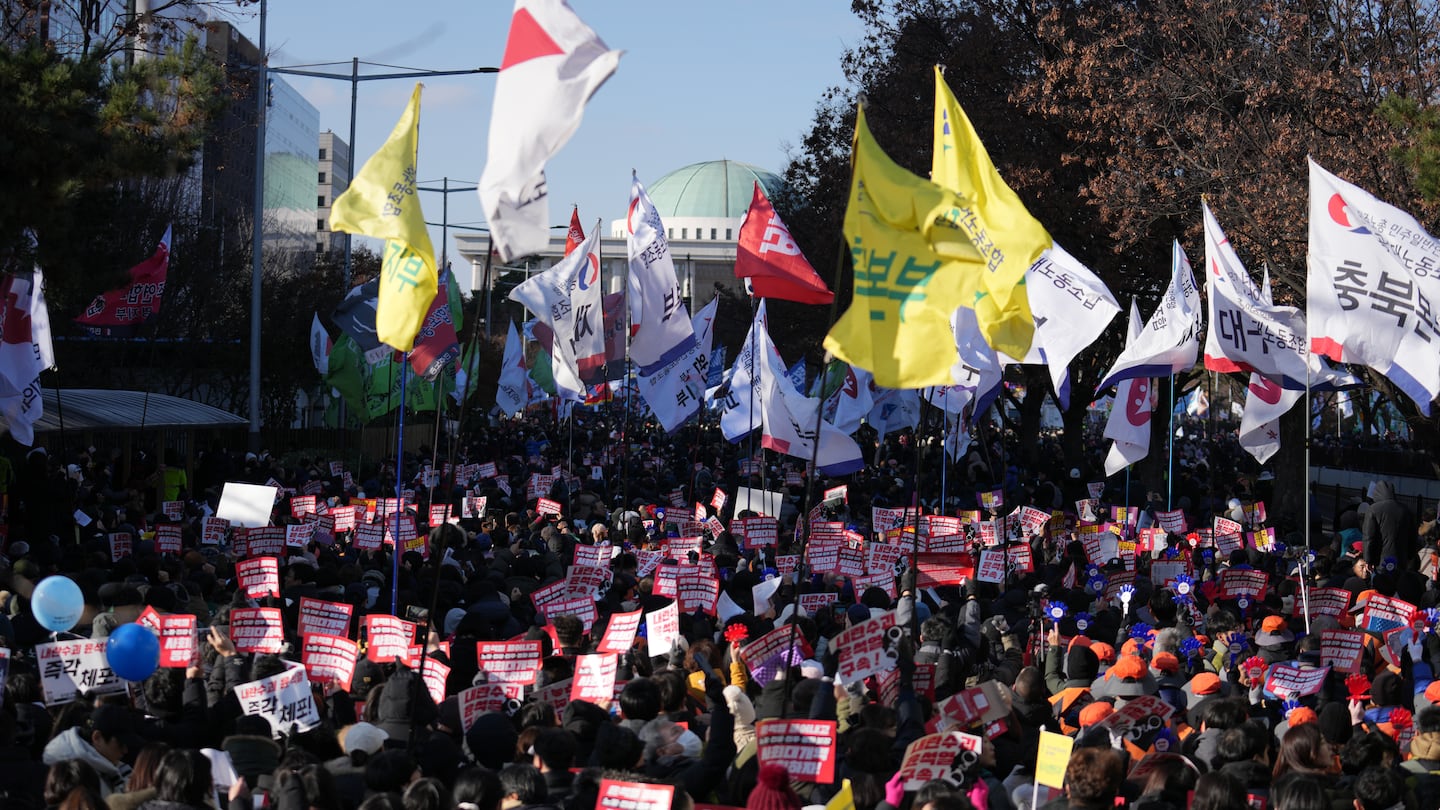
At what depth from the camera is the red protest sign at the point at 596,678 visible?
862 cm

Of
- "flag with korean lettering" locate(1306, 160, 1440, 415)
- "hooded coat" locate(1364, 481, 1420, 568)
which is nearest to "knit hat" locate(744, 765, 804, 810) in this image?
"flag with korean lettering" locate(1306, 160, 1440, 415)

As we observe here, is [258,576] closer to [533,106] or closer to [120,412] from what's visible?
[533,106]

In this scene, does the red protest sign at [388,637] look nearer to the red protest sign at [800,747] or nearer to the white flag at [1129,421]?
the red protest sign at [800,747]

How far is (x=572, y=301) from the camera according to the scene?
728 inches

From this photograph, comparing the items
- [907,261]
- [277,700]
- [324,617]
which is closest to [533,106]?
[907,261]

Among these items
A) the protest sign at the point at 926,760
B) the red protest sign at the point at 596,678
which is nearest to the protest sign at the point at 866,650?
the red protest sign at the point at 596,678

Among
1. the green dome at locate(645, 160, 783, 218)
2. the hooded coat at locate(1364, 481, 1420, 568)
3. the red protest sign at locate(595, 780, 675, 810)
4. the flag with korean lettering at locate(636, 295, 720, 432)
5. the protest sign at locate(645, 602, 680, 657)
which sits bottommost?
the red protest sign at locate(595, 780, 675, 810)

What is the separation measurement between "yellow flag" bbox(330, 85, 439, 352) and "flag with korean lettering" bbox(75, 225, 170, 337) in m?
12.0

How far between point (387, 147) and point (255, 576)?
10.4 feet

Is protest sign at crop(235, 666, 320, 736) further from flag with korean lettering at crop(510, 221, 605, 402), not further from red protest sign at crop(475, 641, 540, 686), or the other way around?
flag with korean lettering at crop(510, 221, 605, 402)

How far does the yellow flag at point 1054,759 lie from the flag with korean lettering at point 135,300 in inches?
717

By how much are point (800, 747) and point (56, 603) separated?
425 cm

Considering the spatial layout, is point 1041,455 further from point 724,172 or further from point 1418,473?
point 724,172

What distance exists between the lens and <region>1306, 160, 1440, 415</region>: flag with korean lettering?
1183cm
